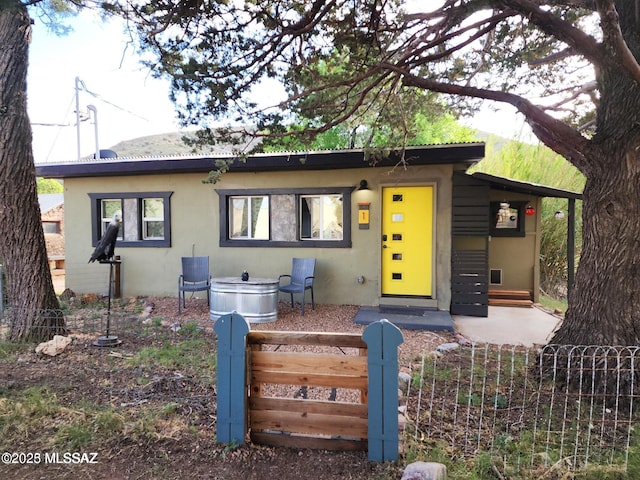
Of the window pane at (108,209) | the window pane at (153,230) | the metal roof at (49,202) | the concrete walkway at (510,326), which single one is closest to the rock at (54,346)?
the window pane at (153,230)

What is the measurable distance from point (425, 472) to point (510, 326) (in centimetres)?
460

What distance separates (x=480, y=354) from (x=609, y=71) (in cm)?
306

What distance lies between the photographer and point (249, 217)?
798cm

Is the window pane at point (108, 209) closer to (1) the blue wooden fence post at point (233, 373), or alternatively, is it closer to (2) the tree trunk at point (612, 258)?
(1) the blue wooden fence post at point (233, 373)

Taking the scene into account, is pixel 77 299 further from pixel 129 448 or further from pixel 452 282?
pixel 452 282

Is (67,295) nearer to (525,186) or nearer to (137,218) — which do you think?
(137,218)

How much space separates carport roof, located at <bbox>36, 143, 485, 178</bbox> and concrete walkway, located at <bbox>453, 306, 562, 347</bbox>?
267 centimetres

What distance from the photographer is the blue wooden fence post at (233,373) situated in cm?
244

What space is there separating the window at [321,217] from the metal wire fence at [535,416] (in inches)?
162

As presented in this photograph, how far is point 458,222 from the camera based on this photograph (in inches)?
259

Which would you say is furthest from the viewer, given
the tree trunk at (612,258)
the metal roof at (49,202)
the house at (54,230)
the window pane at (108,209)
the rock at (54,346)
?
the metal roof at (49,202)

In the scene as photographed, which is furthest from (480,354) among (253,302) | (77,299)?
(77,299)

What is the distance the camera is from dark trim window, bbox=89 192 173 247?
841 centimetres

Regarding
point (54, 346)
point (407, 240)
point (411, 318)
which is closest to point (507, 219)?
point (407, 240)
